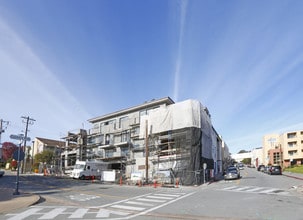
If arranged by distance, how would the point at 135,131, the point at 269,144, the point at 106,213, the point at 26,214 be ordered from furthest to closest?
the point at 269,144
the point at 135,131
the point at 106,213
the point at 26,214

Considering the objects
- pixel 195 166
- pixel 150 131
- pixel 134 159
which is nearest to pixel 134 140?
pixel 134 159

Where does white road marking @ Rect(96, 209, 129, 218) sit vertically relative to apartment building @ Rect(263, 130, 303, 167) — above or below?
below

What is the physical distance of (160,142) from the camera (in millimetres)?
36094

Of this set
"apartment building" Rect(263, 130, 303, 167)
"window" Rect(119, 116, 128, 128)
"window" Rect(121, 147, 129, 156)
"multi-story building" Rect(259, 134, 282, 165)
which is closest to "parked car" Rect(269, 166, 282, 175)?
"window" Rect(121, 147, 129, 156)

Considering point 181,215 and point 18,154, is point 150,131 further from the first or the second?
point 181,215

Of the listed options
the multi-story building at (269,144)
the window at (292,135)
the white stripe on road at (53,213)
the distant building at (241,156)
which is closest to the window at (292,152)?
the window at (292,135)

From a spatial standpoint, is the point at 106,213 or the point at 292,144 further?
the point at 292,144

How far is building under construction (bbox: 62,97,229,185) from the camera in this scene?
3114cm

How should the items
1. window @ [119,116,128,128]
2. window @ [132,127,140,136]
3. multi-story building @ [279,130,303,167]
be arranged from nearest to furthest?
window @ [132,127,140,136], window @ [119,116,128,128], multi-story building @ [279,130,303,167]

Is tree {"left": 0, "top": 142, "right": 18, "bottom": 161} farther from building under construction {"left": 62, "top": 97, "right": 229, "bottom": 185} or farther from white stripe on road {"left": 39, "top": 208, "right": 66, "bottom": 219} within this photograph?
white stripe on road {"left": 39, "top": 208, "right": 66, "bottom": 219}

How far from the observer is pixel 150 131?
37.1m

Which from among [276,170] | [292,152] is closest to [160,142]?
[276,170]

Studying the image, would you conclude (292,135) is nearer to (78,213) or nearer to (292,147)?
(292,147)

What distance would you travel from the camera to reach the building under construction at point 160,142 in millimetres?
31141
